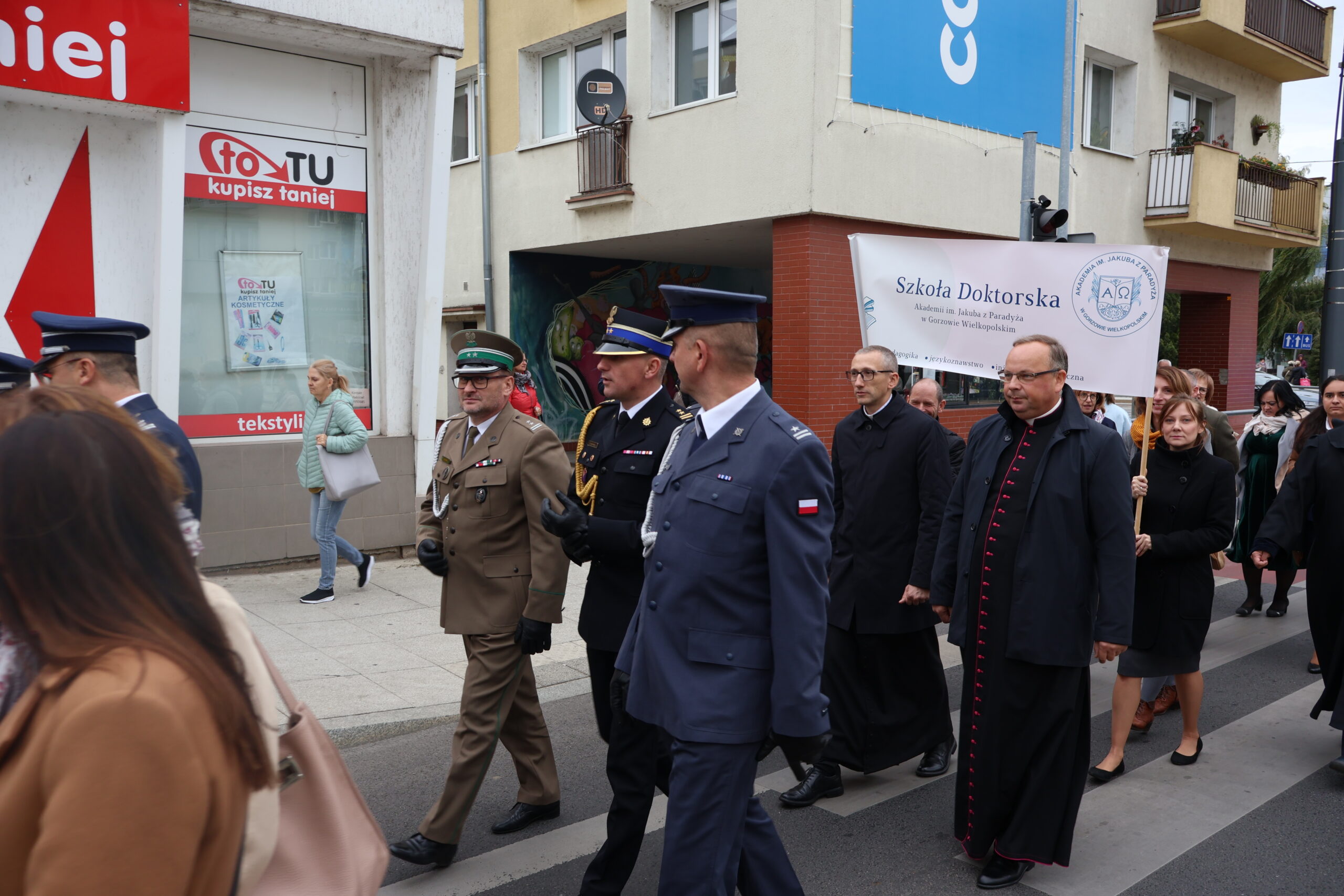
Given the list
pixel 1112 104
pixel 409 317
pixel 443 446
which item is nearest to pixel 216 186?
pixel 409 317

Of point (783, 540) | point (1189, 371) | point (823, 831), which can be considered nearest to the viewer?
point (783, 540)

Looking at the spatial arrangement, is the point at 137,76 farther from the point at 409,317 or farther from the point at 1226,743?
the point at 1226,743

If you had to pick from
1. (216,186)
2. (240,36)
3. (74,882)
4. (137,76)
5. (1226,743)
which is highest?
(240,36)

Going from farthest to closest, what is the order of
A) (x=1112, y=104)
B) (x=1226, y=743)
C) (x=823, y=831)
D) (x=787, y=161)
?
(x=1112, y=104), (x=787, y=161), (x=1226, y=743), (x=823, y=831)

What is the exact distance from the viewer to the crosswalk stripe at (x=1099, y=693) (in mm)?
4770

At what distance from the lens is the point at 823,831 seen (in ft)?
14.4

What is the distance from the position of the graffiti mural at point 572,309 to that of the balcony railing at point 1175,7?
7827 millimetres

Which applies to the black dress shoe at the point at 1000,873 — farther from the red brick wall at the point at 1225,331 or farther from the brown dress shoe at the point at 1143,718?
the red brick wall at the point at 1225,331

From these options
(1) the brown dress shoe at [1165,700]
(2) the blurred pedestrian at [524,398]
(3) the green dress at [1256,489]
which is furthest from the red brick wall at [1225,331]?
(1) the brown dress shoe at [1165,700]

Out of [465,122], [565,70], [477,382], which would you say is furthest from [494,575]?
[465,122]

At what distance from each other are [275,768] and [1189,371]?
8689mm

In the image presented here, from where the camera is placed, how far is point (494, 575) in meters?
4.11

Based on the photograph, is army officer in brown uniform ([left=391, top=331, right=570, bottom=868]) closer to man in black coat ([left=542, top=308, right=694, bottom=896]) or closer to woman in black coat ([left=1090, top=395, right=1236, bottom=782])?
man in black coat ([left=542, top=308, right=694, bottom=896])

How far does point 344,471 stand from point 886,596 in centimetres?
484
